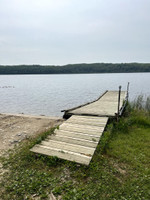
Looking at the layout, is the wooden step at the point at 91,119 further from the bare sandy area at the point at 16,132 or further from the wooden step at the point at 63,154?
the wooden step at the point at 63,154

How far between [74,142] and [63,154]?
0.69 meters

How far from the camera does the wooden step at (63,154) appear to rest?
11.4 ft

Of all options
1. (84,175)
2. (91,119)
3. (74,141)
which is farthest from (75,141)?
(91,119)

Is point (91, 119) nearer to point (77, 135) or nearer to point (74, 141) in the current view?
point (77, 135)

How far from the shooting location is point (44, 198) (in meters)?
2.61

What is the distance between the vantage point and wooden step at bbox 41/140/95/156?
3.82 metres

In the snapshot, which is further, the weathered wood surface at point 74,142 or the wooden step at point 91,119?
the wooden step at point 91,119

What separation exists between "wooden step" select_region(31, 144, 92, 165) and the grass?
0.11 metres

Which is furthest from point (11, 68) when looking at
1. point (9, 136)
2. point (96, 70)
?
point (9, 136)

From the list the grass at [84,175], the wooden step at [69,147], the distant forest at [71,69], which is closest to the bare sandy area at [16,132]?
the grass at [84,175]

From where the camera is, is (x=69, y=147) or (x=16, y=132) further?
(x=16, y=132)

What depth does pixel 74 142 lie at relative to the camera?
4336mm

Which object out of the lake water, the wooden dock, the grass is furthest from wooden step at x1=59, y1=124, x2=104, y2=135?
the lake water

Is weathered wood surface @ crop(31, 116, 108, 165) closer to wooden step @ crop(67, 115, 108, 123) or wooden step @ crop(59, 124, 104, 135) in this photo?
wooden step @ crop(59, 124, 104, 135)
